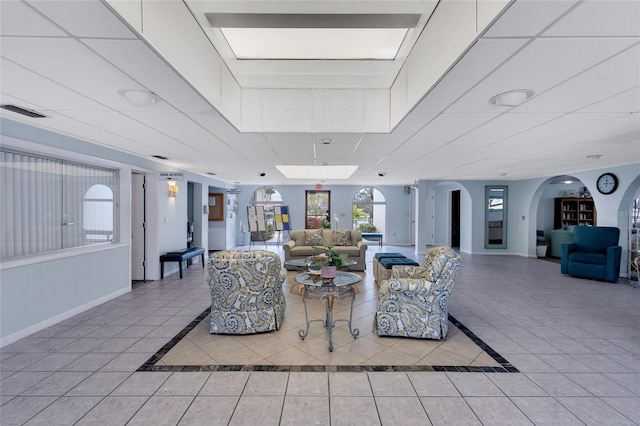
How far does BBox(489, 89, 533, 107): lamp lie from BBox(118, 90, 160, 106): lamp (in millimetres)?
2924

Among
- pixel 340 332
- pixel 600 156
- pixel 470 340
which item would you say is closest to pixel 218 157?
pixel 340 332

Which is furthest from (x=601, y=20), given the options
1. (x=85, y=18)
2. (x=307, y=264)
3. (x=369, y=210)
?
(x=369, y=210)

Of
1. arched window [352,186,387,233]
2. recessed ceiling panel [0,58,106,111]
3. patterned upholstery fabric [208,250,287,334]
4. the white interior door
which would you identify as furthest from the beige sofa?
recessed ceiling panel [0,58,106,111]

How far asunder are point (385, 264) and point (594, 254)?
4801 mm

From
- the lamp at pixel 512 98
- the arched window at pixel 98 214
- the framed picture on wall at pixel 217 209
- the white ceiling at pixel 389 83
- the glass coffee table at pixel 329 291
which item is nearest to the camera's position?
the white ceiling at pixel 389 83

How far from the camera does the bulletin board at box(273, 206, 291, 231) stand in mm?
11461

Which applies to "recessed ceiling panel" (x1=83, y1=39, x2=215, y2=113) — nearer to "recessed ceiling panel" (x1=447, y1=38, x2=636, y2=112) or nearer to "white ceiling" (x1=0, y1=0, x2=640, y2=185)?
"white ceiling" (x1=0, y1=0, x2=640, y2=185)

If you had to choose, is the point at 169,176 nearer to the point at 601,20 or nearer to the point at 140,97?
the point at 140,97

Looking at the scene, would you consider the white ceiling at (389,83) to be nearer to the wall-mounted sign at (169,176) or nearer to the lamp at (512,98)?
the lamp at (512,98)

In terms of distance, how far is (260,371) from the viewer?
2605mm

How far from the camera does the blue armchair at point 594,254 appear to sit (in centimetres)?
577

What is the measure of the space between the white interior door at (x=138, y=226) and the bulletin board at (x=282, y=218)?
5.88 metres

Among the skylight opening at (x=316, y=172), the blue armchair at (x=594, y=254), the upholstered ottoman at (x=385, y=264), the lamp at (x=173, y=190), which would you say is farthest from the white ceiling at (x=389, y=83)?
the skylight opening at (x=316, y=172)

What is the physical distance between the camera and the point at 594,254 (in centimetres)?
605
